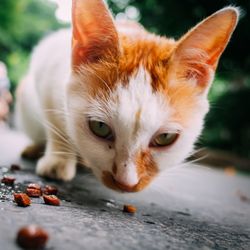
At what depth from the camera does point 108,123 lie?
4.70ft

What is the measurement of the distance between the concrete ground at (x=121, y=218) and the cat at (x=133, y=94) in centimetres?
15

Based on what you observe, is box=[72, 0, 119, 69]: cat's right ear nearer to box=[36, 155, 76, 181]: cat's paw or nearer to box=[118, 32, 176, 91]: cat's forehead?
box=[118, 32, 176, 91]: cat's forehead

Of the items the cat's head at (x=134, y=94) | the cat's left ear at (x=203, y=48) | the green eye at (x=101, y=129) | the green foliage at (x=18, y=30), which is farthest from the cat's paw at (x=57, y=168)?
the green foliage at (x=18, y=30)

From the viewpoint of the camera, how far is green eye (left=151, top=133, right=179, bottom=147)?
1.47 meters

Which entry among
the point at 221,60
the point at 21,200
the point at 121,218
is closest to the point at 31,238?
the point at 21,200

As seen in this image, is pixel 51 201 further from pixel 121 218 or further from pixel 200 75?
pixel 200 75

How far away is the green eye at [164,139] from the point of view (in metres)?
1.47

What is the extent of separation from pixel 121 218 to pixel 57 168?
0.62 metres

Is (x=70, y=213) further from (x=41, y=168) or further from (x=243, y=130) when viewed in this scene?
(x=243, y=130)

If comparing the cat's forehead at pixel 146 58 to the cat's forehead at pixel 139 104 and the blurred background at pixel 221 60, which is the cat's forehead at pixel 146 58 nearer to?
the cat's forehead at pixel 139 104

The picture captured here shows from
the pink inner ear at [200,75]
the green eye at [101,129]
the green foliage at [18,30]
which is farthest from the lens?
the green foliage at [18,30]

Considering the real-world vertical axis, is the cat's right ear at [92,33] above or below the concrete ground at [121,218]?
above

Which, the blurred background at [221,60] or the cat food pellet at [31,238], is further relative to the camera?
the blurred background at [221,60]

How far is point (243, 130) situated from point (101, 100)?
201 inches
